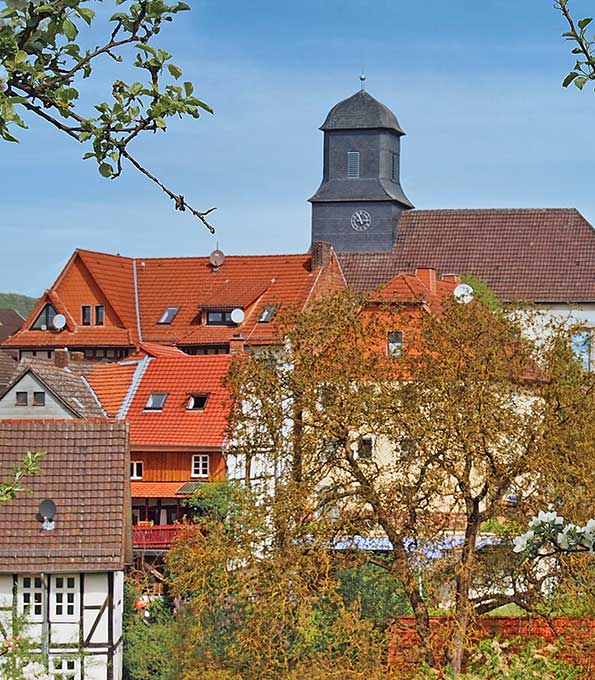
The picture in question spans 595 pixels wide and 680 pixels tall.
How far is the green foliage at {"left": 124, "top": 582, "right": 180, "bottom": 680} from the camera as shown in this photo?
84.9 feet

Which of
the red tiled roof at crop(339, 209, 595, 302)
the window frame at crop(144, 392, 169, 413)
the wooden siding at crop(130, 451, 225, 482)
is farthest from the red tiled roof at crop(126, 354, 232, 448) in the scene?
the red tiled roof at crop(339, 209, 595, 302)

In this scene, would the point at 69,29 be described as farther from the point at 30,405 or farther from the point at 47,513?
the point at 30,405

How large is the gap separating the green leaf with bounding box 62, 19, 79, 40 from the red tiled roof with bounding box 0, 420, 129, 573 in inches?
995

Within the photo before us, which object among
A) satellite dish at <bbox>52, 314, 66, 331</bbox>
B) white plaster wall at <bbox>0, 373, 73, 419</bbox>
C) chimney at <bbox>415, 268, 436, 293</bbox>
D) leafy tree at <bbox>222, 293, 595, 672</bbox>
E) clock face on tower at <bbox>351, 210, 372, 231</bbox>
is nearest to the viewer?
leafy tree at <bbox>222, 293, 595, 672</bbox>

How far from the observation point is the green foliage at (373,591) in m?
25.5

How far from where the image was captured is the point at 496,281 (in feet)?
195

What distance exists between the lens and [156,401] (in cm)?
3934

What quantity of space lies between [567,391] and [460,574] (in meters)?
4.33

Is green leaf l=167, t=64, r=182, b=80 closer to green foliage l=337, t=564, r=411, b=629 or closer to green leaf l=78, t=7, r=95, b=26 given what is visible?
green leaf l=78, t=7, r=95, b=26

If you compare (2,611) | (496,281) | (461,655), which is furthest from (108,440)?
(496,281)

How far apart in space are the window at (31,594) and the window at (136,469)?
8887mm

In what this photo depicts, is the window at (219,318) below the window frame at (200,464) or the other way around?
the other way around

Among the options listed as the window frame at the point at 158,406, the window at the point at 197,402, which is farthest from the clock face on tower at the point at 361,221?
the window at the point at 197,402

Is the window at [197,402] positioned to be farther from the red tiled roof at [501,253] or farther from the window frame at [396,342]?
the red tiled roof at [501,253]
